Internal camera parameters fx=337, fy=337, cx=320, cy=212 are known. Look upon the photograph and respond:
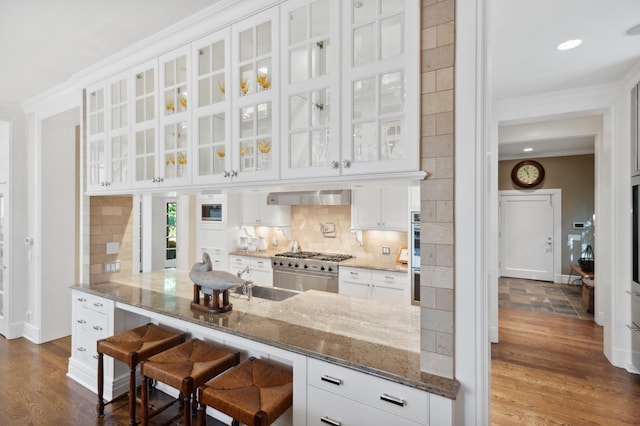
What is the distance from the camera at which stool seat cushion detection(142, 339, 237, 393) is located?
6.01 feet

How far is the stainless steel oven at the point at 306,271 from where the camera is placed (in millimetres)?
4344

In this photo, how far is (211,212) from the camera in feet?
18.3

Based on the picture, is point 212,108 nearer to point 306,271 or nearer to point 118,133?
point 118,133

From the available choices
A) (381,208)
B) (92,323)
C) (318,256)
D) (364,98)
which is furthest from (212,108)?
(318,256)

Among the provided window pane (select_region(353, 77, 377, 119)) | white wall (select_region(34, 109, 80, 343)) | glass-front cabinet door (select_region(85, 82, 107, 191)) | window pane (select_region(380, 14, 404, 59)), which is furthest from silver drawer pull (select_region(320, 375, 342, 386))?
white wall (select_region(34, 109, 80, 343))

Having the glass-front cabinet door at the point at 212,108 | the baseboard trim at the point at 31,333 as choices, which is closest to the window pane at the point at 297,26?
the glass-front cabinet door at the point at 212,108

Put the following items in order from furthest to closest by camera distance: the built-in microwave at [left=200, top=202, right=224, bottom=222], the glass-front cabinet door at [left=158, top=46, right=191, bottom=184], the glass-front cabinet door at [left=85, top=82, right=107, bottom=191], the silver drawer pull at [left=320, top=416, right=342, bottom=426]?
the built-in microwave at [left=200, top=202, right=224, bottom=222] → the glass-front cabinet door at [left=85, top=82, right=107, bottom=191] → the glass-front cabinet door at [left=158, top=46, right=191, bottom=184] → the silver drawer pull at [left=320, top=416, right=342, bottom=426]

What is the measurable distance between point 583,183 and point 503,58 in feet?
18.3

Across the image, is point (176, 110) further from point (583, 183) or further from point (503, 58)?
point (583, 183)

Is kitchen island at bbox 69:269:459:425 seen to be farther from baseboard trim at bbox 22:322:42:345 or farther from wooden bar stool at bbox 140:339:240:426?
baseboard trim at bbox 22:322:42:345

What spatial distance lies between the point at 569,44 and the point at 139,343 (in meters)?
3.71

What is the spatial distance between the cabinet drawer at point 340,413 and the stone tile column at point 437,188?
271 millimetres

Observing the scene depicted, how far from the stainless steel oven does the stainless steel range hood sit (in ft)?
2.48

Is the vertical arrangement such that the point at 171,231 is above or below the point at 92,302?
above
